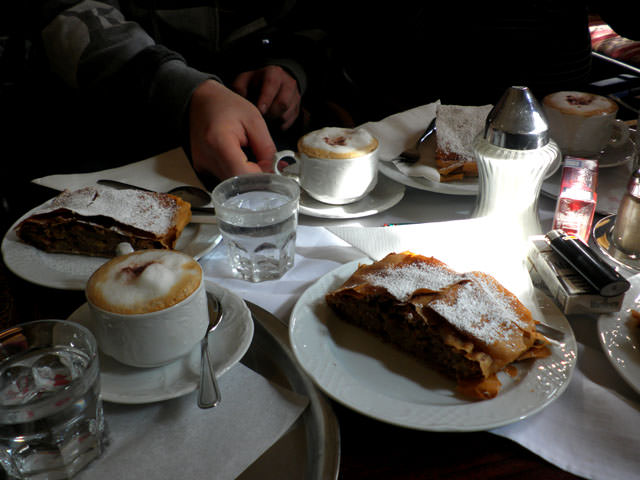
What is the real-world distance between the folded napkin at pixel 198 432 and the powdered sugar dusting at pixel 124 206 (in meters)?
0.35

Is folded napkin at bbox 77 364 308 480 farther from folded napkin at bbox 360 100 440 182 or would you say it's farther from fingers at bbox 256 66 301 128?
fingers at bbox 256 66 301 128

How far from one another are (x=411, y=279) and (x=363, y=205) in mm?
312

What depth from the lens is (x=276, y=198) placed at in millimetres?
792

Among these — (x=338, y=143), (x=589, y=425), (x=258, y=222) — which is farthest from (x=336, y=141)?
(x=589, y=425)

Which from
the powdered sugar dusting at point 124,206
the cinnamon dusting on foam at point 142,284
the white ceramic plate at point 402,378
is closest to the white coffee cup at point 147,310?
the cinnamon dusting on foam at point 142,284

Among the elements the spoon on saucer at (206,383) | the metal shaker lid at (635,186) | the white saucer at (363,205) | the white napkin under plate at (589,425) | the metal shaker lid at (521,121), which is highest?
the metal shaker lid at (521,121)

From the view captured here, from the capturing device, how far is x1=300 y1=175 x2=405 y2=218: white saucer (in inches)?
33.9

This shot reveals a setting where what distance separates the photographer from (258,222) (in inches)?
28.4

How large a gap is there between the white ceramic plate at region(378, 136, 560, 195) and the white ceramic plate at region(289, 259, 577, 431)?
32cm

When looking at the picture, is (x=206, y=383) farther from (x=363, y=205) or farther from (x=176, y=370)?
(x=363, y=205)

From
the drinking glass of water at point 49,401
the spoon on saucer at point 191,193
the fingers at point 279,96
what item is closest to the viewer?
the drinking glass of water at point 49,401

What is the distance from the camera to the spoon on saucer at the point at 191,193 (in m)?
0.90

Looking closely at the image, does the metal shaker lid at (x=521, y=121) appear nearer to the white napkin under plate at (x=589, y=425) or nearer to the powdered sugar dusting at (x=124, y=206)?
the white napkin under plate at (x=589, y=425)

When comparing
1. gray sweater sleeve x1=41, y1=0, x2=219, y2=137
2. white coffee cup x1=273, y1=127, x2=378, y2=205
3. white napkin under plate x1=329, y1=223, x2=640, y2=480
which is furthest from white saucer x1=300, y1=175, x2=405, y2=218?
gray sweater sleeve x1=41, y1=0, x2=219, y2=137
